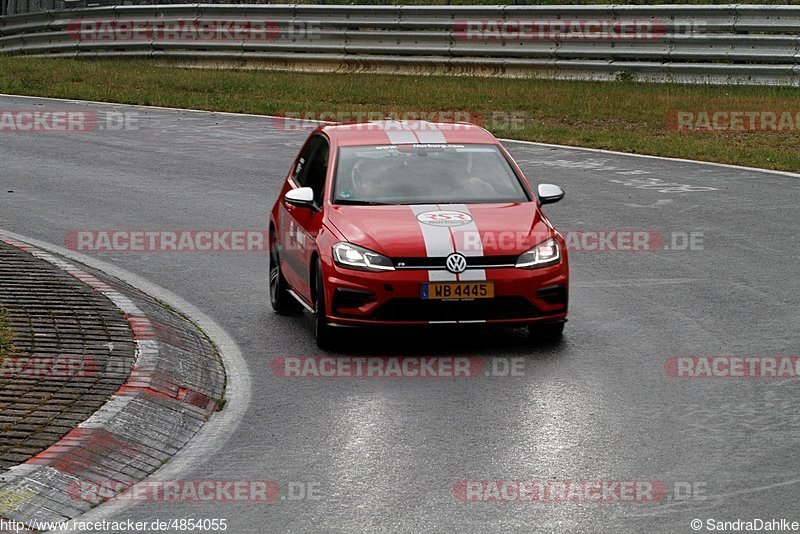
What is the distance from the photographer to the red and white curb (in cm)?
683

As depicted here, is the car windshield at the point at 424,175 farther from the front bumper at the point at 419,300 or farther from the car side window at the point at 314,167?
the front bumper at the point at 419,300

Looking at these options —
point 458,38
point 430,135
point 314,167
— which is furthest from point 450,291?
point 458,38

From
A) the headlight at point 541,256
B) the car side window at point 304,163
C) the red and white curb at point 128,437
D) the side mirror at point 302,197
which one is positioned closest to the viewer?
the red and white curb at point 128,437

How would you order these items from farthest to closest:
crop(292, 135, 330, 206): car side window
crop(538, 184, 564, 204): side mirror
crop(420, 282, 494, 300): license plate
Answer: crop(292, 135, 330, 206): car side window < crop(538, 184, 564, 204): side mirror < crop(420, 282, 494, 300): license plate

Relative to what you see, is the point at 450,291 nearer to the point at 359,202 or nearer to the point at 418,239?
the point at 418,239

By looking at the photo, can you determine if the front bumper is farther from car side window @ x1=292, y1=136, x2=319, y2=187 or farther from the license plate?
car side window @ x1=292, y1=136, x2=319, y2=187

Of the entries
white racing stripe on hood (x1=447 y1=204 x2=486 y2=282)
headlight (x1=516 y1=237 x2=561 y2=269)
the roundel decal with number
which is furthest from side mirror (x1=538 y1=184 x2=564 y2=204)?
white racing stripe on hood (x1=447 y1=204 x2=486 y2=282)

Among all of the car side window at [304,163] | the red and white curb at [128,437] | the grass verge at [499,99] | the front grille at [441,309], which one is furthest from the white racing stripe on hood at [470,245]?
the grass verge at [499,99]

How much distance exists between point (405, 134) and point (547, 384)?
3161mm

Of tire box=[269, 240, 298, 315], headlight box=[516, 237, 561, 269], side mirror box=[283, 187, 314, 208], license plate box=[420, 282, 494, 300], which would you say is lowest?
tire box=[269, 240, 298, 315]

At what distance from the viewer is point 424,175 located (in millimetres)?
11266

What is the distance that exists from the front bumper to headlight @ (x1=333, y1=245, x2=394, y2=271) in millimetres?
46

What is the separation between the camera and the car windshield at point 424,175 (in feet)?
36.2

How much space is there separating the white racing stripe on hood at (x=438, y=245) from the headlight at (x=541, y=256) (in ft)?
1.64
